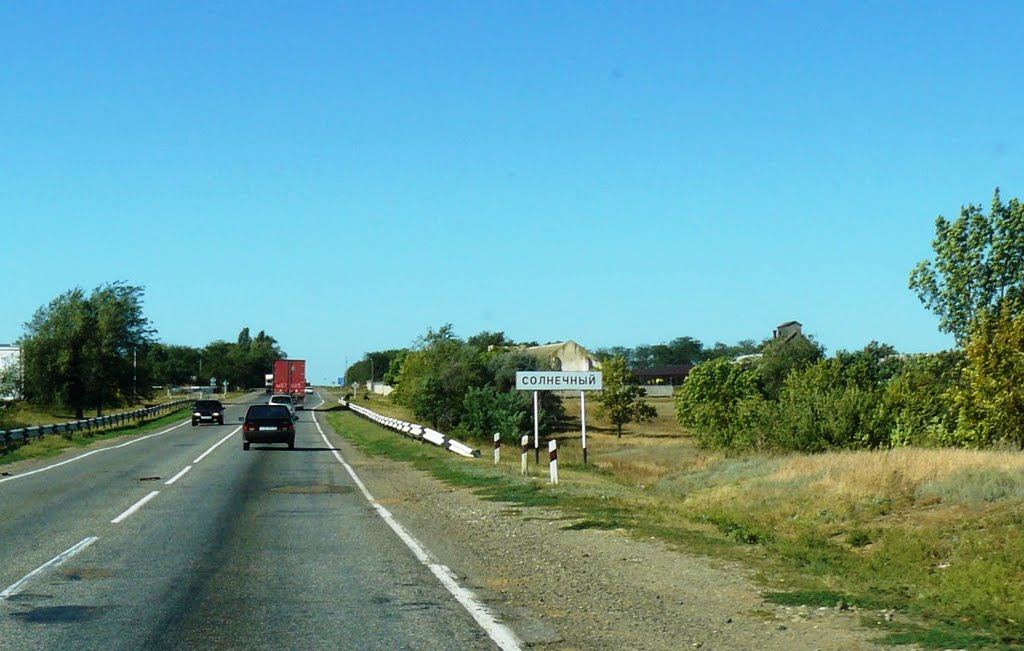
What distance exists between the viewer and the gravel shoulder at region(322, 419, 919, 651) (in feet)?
26.8

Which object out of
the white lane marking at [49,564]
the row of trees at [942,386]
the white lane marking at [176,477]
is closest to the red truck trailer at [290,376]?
the row of trees at [942,386]

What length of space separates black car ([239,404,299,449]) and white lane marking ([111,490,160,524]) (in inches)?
653

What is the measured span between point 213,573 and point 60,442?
116ft

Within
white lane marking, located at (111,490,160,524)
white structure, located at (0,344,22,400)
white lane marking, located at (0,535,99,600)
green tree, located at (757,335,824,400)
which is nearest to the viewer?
white lane marking, located at (0,535,99,600)

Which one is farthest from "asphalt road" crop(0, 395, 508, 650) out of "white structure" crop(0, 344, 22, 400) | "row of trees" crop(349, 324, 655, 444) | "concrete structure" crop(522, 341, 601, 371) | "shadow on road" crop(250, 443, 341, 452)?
"concrete structure" crop(522, 341, 601, 371)

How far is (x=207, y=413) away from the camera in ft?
217

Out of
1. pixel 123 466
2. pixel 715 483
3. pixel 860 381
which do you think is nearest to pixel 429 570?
pixel 715 483

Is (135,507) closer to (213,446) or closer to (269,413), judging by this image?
(269,413)

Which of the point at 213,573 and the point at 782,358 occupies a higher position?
the point at 782,358

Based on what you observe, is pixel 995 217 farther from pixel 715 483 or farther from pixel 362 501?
pixel 362 501

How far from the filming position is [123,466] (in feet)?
98.0

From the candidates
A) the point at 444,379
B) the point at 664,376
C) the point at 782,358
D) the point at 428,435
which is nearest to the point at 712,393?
the point at 782,358

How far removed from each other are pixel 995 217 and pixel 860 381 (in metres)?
10.3

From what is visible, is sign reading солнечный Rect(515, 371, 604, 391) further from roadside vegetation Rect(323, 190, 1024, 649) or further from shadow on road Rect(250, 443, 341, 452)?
shadow on road Rect(250, 443, 341, 452)
